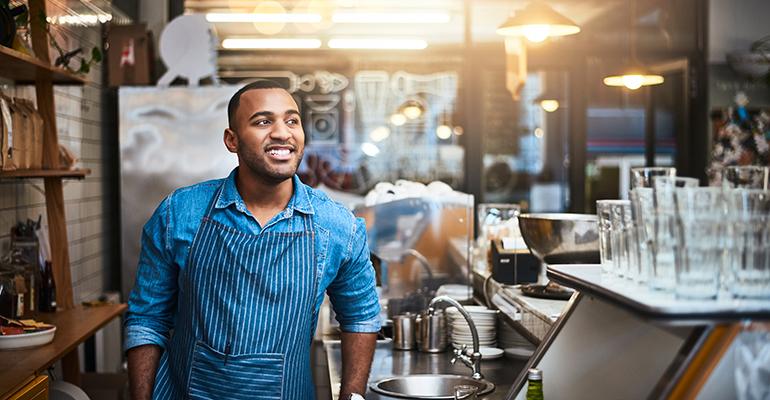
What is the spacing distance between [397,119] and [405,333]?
3.73 m

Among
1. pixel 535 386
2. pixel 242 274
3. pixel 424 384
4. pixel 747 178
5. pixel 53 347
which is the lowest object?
pixel 424 384

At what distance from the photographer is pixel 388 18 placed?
7535 millimetres

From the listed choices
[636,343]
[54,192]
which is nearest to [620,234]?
[636,343]

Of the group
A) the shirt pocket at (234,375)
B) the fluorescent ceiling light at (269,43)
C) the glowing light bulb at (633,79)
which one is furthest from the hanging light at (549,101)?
the shirt pocket at (234,375)

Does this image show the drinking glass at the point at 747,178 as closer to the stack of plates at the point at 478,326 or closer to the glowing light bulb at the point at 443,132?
the stack of plates at the point at 478,326

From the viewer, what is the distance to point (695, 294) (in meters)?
1.70

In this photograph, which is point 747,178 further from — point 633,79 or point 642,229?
point 633,79

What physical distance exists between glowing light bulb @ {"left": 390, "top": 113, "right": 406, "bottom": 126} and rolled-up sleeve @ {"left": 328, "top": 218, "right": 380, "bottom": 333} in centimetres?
469

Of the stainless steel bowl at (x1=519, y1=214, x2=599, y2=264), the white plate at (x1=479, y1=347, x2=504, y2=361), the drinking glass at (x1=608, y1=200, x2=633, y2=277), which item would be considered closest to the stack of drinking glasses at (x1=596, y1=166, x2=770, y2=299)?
the drinking glass at (x1=608, y1=200, x2=633, y2=277)

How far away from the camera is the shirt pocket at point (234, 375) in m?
2.62

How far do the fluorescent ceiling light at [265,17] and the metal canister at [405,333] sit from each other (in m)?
3.97

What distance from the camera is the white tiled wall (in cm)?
548

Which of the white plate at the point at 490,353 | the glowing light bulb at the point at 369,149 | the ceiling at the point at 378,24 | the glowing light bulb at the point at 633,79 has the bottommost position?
the white plate at the point at 490,353

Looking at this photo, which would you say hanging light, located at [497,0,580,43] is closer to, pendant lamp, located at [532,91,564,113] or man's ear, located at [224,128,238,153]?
man's ear, located at [224,128,238,153]
